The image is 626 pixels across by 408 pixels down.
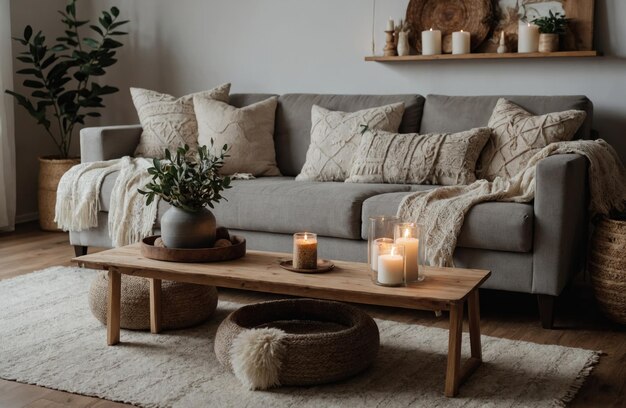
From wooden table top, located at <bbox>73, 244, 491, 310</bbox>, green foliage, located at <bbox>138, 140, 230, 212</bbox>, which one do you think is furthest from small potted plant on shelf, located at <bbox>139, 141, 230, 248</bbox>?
wooden table top, located at <bbox>73, 244, 491, 310</bbox>

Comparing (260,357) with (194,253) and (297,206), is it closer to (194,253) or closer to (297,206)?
(194,253)

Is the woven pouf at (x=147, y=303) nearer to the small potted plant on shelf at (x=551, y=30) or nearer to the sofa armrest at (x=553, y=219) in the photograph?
the sofa armrest at (x=553, y=219)

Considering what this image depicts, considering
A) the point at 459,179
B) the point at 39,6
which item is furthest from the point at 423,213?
the point at 39,6

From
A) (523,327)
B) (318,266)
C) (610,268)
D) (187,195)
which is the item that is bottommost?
(523,327)

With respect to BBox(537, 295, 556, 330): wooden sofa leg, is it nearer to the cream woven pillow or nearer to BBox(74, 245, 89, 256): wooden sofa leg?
the cream woven pillow

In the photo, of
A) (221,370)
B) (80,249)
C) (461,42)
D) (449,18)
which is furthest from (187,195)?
(449,18)

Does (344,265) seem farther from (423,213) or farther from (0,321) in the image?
(0,321)

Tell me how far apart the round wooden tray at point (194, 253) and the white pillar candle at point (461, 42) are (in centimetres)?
195

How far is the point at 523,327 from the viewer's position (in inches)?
121

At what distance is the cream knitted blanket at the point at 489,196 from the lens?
3.05m

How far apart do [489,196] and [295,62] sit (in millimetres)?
2010

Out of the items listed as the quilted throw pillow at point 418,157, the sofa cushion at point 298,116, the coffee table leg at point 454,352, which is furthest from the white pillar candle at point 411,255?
the sofa cushion at point 298,116

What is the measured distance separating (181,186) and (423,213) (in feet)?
3.26

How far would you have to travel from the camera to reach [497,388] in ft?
7.89
